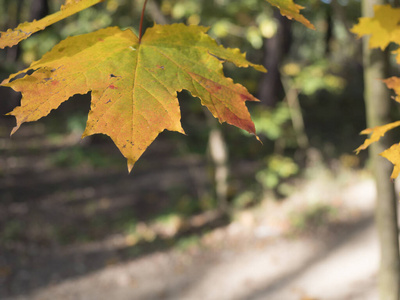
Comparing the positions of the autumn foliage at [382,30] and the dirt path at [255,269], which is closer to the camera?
the autumn foliage at [382,30]

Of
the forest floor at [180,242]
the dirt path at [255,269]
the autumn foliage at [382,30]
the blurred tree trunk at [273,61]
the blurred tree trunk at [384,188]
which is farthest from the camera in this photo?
the blurred tree trunk at [273,61]

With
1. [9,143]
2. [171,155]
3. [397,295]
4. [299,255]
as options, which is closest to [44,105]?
[397,295]

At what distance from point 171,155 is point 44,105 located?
24.5 feet

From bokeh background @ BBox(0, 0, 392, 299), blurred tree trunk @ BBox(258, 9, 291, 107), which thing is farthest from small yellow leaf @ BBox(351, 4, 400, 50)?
blurred tree trunk @ BBox(258, 9, 291, 107)

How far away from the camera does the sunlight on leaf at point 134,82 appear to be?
642 millimetres

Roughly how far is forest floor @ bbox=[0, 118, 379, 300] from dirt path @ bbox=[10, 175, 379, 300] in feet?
0.04

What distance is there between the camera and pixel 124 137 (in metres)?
0.63

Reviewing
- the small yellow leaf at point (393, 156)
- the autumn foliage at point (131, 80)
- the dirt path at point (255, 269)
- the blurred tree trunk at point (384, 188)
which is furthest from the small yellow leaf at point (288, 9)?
the dirt path at point (255, 269)

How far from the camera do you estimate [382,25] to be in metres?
0.80

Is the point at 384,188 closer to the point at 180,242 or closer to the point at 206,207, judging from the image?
the point at 180,242

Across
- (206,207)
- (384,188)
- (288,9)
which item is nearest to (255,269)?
(206,207)

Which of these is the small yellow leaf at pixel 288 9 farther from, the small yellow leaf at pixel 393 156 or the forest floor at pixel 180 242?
the forest floor at pixel 180 242

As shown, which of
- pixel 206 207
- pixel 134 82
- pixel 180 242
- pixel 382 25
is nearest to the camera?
pixel 134 82

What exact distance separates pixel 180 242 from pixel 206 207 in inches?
36.1
